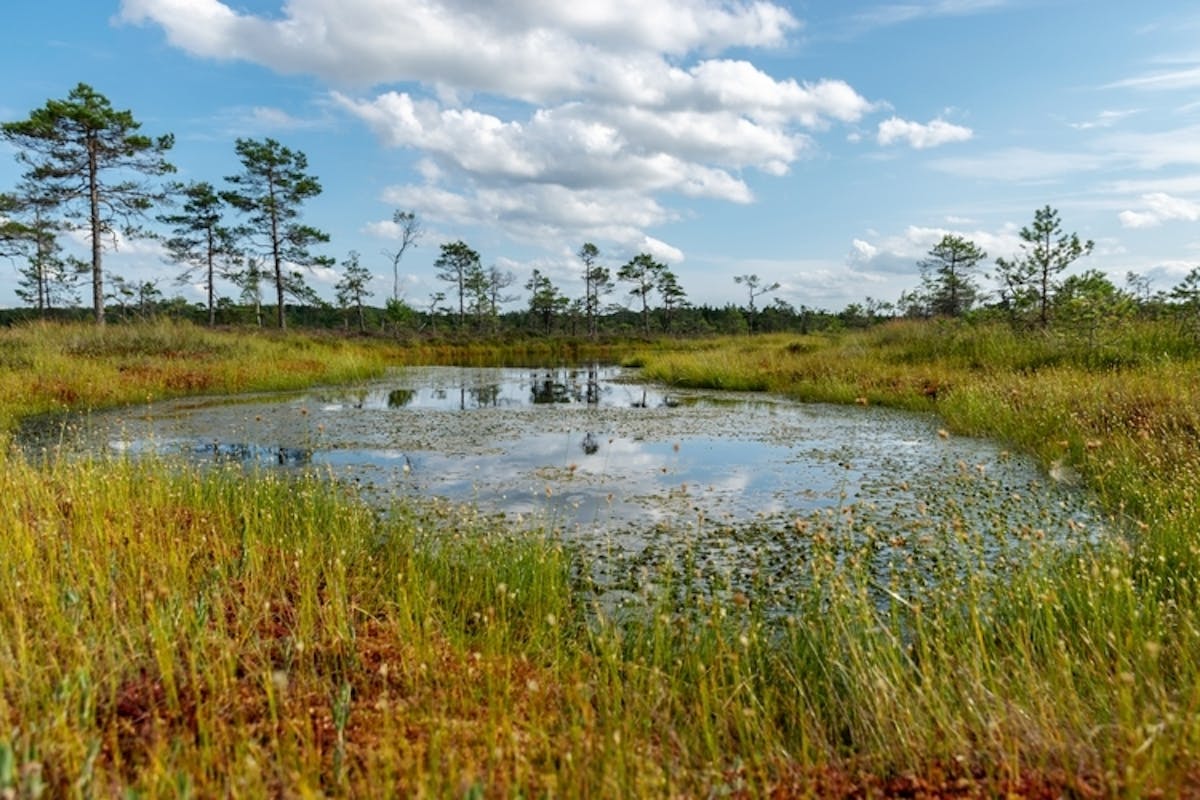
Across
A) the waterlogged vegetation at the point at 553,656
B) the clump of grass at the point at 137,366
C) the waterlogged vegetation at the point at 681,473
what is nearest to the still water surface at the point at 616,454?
the waterlogged vegetation at the point at 681,473

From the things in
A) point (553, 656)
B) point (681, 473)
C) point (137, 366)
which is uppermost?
point (137, 366)

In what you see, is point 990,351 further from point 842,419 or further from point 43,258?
point 43,258

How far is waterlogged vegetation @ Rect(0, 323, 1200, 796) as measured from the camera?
7.13 feet

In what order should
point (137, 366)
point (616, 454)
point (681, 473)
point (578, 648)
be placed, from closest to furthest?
point (578, 648), point (681, 473), point (616, 454), point (137, 366)

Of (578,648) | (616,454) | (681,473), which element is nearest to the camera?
(578,648)

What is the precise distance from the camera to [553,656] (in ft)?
11.7

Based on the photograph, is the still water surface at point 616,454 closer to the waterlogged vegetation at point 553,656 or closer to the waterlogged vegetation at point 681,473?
the waterlogged vegetation at point 681,473

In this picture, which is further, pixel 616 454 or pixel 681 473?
pixel 616 454

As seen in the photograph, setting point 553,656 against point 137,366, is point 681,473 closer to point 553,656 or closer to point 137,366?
point 553,656

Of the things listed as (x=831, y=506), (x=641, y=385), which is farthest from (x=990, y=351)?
(x=831, y=506)

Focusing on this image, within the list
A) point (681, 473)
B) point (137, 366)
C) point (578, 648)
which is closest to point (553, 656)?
point (578, 648)

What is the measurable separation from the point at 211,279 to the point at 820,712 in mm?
46807

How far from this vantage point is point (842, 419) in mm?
13203

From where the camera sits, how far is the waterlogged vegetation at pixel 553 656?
217 centimetres
